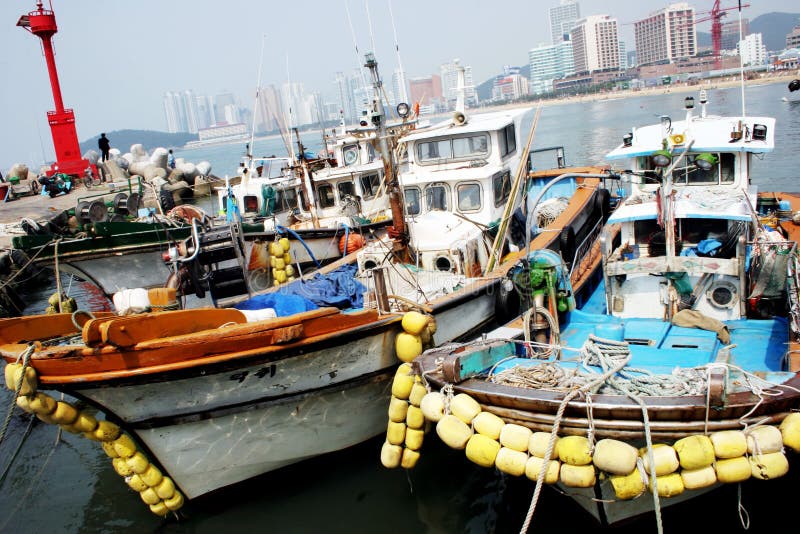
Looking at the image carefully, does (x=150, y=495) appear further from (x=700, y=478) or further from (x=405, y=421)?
(x=700, y=478)

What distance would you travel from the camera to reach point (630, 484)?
16.0 feet

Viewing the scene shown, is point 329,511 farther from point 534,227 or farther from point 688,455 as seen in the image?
point 534,227

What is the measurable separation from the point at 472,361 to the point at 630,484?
1.80 m

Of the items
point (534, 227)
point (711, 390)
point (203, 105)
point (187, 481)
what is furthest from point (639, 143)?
point (203, 105)

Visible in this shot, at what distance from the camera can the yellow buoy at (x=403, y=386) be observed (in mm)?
6417

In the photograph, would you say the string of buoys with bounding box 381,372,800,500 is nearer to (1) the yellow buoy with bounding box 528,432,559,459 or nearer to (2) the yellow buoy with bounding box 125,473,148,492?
(1) the yellow buoy with bounding box 528,432,559,459

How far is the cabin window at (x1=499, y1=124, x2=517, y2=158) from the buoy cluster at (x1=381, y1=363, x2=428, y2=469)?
529cm

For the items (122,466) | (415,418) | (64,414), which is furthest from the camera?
(122,466)

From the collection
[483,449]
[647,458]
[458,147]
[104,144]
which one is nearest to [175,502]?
[483,449]

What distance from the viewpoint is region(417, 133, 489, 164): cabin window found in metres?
10.5

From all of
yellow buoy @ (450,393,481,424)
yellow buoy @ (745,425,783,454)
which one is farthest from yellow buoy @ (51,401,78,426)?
yellow buoy @ (745,425,783,454)

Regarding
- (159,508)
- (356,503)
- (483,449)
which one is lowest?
(356,503)

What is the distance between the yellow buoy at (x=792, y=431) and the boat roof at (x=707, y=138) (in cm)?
519

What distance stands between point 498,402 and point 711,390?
1.69 meters
